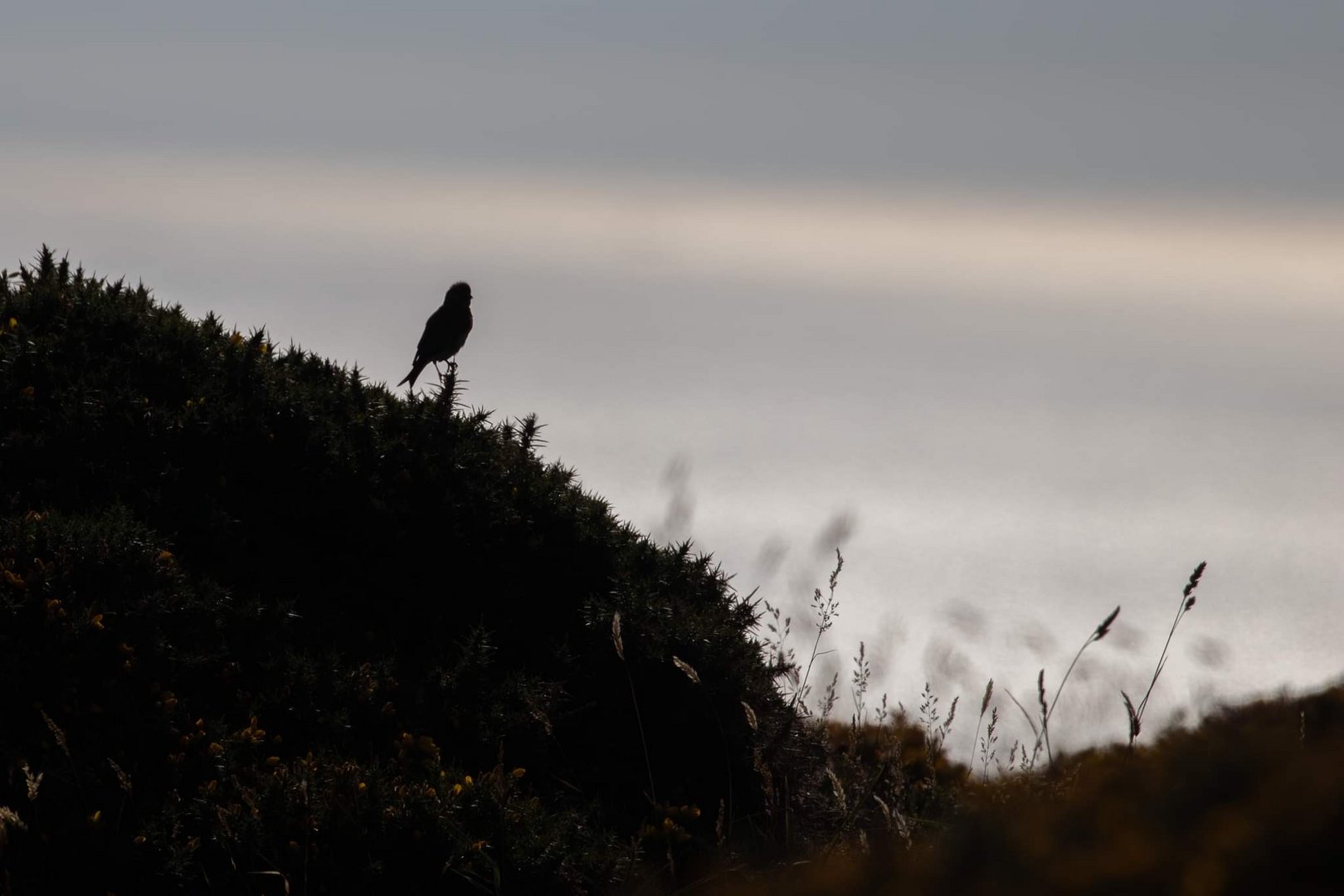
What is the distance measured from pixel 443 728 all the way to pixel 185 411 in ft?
9.98

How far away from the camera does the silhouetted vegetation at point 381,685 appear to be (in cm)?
411

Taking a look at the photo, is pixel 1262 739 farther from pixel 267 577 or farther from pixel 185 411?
pixel 185 411

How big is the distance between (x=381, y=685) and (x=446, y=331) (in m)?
5.21

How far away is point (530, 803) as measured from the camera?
5.12 meters

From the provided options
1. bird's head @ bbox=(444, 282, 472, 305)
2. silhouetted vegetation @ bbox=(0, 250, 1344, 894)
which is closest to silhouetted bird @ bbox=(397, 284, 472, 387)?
bird's head @ bbox=(444, 282, 472, 305)

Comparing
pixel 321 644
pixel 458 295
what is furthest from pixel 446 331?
pixel 321 644

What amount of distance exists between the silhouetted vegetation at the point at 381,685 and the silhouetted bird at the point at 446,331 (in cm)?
183

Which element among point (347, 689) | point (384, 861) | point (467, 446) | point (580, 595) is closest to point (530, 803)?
point (384, 861)

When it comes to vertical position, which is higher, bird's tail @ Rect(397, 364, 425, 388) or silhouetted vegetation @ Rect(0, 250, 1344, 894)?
bird's tail @ Rect(397, 364, 425, 388)

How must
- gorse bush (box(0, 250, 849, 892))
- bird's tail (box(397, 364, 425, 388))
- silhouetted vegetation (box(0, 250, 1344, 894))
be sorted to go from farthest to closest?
bird's tail (box(397, 364, 425, 388))
gorse bush (box(0, 250, 849, 892))
silhouetted vegetation (box(0, 250, 1344, 894))

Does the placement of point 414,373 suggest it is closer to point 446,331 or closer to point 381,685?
point 446,331

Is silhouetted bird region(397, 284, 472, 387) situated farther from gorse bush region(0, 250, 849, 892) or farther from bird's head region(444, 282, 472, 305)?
gorse bush region(0, 250, 849, 892)

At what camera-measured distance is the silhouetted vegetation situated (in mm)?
4105

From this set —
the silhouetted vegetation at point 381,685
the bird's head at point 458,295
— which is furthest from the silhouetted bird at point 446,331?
the silhouetted vegetation at point 381,685
